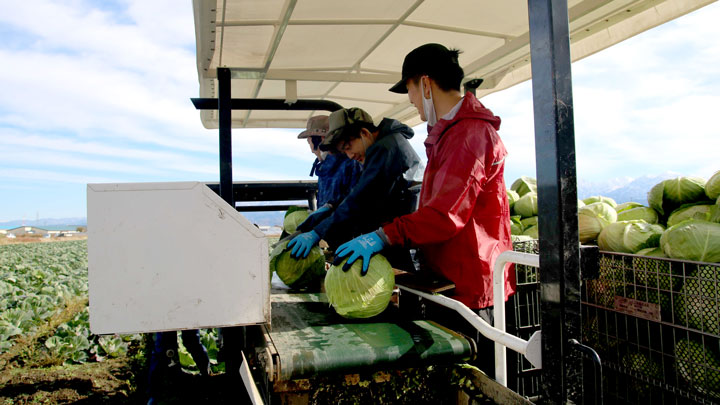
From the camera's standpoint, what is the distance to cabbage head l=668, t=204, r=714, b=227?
2759 millimetres

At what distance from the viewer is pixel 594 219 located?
3107mm

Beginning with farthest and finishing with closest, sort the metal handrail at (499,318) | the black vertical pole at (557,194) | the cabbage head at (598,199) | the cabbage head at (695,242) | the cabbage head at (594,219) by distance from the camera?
the cabbage head at (598,199), the cabbage head at (594,219), the cabbage head at (695,242), the metal handrail at (499,318), the black vertical pole at (557,194)

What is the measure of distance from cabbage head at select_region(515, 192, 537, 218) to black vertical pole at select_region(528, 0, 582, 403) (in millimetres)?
2809

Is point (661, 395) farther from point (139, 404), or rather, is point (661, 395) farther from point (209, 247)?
point (139, 404)

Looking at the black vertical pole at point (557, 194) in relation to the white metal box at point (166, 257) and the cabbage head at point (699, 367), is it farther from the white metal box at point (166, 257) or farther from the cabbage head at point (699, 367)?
the cabbage head at point (699, 367)

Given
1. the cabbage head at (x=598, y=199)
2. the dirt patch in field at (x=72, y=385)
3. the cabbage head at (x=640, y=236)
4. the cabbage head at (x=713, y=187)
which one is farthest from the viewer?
the dirt patch in field at (x=72, y=385)

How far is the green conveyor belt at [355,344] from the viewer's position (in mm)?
1509

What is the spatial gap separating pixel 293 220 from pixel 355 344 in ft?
7.72

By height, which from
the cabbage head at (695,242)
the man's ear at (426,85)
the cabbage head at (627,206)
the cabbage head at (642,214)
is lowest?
the cabbage head at (695,242)

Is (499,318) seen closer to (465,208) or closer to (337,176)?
(465,208)

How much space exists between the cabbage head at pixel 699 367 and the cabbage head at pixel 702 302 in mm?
96

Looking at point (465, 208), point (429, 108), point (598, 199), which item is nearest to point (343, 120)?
point (429, 108)

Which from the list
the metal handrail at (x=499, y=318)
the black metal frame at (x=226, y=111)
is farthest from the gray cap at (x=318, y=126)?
the metal handrail at (x=499, y=318)

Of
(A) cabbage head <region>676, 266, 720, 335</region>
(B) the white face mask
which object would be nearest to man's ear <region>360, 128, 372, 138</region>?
(B) the white face mask
